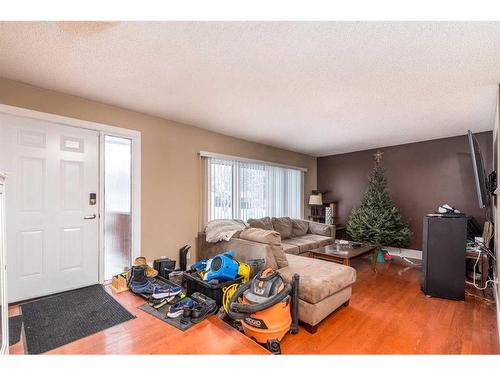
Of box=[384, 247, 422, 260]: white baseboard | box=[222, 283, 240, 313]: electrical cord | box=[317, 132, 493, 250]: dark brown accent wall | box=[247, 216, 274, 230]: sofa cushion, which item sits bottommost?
box=[384, 247, 422, 260]: white baseboard

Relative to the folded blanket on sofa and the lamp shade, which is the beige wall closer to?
the folded blanket on sofa

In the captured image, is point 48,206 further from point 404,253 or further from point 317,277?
point 404,253

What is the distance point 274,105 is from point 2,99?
109 inches

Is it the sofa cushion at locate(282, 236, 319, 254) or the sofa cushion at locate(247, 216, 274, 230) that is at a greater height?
the sofa cushion at locate(247, 216, 274, 230)

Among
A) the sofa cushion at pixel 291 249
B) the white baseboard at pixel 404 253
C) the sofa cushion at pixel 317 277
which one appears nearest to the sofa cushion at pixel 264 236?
the sofa cushion at pixel 317 277

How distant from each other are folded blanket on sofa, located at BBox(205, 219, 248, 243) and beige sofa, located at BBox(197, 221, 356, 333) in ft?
0.31

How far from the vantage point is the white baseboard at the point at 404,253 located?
452 cm

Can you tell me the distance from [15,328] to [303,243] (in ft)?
11.6

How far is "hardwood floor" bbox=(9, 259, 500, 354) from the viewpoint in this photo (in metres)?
1.69

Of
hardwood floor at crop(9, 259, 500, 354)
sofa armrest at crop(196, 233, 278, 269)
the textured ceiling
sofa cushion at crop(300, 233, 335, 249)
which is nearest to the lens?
the textured ceiling

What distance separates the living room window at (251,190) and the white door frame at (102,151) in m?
1.13

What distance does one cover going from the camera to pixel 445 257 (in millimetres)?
2771

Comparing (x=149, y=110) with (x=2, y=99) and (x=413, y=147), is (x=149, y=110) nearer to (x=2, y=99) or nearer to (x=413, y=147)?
(x=2, y=99)

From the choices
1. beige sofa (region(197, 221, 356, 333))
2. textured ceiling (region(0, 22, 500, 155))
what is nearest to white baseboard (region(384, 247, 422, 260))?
textured ceiling (region(0, 22, 500, 155))
